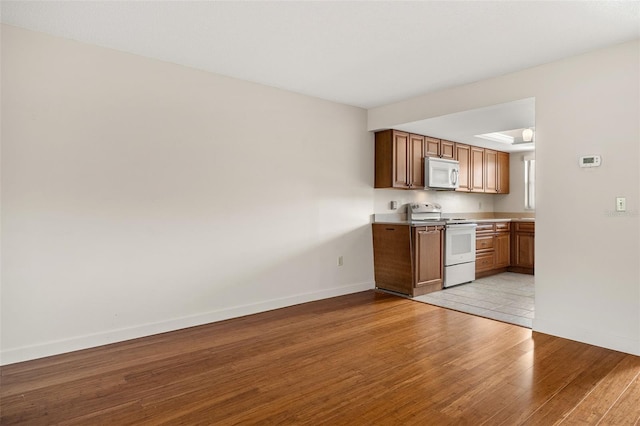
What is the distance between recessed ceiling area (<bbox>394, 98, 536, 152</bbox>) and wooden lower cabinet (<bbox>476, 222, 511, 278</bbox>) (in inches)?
56.5

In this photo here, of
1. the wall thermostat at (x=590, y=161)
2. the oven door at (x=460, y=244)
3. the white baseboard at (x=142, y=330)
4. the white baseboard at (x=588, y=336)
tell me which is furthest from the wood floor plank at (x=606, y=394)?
the white baseboard at (x=142, y=330)

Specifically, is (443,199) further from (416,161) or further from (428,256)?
(428,256)

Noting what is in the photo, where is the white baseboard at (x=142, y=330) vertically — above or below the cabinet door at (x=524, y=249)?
below

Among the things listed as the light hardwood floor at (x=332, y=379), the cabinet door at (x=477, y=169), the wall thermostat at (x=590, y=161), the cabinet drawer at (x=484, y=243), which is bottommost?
the light hardwood floor at (x=332, y=379)

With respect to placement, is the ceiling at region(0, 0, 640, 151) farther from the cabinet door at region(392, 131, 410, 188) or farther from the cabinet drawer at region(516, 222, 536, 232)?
the cabinet drawer at region(516, 222, 536, 232)

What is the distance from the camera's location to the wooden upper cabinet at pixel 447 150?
553cm

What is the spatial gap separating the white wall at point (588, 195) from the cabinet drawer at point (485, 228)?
7.90 feet

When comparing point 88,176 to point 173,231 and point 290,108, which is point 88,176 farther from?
point 290,108

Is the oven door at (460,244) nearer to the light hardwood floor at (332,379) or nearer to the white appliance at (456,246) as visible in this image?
the white appliance at (456,246)

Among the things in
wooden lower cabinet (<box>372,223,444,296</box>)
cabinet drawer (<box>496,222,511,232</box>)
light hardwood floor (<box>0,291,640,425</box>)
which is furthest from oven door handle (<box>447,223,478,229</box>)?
light hardwood floor (<box>0,291,640,425</box>)

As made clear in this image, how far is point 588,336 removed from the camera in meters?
3.05

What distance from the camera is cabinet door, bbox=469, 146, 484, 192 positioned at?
20.2ft

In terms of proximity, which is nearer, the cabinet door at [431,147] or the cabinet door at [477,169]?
the cabinet door at [431,147]

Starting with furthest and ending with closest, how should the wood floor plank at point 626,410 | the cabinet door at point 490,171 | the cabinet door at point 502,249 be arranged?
1. the cabinet door at point 490,171
2. the cabinet door at point 502,249
3. the wood floor plank at point 626,410
